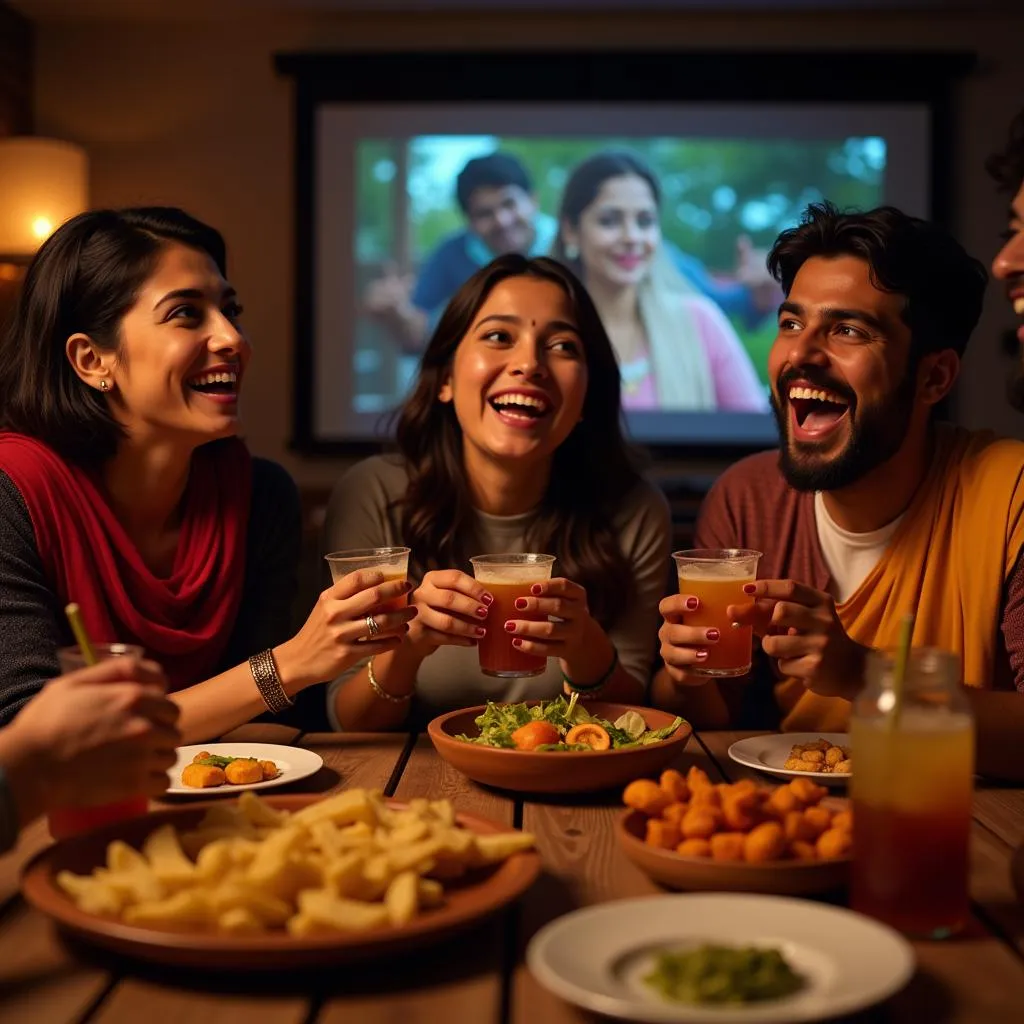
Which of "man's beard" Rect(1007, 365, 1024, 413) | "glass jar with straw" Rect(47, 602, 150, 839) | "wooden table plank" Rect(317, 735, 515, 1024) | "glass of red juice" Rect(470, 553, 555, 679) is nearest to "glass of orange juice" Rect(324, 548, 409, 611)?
"glass of red juice" Rect(470, 553, 555, 679)

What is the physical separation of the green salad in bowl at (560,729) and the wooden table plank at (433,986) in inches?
18.4

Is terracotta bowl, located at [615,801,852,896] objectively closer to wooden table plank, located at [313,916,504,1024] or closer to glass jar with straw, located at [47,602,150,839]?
wooden table plank, located at [313,916,504,1024]

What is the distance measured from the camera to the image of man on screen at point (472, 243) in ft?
20.6

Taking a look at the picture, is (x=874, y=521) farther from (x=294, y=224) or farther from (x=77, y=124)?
(x=77, y=124)

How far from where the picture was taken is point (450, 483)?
268cm

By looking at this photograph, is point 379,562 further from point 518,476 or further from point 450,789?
point 518,476

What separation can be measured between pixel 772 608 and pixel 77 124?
5640 millimetres

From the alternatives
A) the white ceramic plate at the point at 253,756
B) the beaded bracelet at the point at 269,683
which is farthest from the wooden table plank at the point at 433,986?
the beaded bracelet at the point at 269,683

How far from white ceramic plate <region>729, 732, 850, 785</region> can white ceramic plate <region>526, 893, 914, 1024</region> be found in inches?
23.3

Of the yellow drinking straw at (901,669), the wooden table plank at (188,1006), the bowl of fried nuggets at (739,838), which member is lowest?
the wooden table plank at (188,1006)

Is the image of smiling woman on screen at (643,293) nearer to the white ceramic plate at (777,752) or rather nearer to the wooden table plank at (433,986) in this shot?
the white ceramic plate at (777,752)

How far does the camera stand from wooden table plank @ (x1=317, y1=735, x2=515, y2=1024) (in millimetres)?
1010

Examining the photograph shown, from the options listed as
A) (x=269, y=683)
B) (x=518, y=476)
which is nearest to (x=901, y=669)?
(x=269, y=683)

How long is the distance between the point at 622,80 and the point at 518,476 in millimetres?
→ 4085
